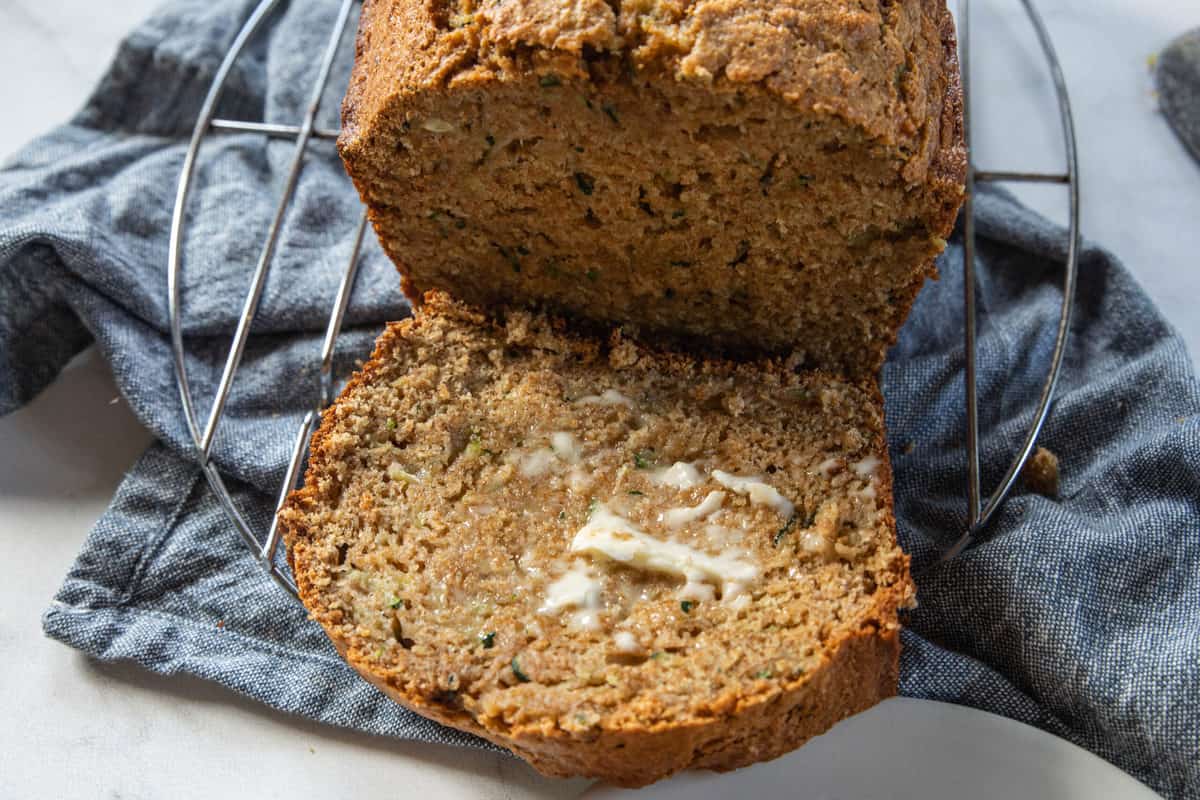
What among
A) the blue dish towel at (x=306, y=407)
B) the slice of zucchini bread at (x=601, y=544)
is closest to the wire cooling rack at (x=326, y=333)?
the blue dish towel at (x=306, y=407)

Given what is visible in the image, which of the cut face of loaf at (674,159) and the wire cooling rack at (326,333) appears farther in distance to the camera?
the wire cooling rack at (326,333)

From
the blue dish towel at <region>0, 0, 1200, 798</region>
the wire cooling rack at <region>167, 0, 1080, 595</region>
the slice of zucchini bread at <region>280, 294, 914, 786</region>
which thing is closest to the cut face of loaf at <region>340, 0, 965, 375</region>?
the slice of zucchini bread at <region>280, 294, 914, 786</region>

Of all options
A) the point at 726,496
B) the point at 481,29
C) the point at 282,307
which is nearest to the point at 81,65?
the point at 282,307

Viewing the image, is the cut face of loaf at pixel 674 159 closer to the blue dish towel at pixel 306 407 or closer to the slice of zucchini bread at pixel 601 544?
the slice of zucchini bread at pixel 601 544

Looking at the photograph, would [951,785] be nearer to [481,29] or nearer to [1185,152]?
[481,29]

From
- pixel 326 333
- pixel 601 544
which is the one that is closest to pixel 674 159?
pixel 601 544

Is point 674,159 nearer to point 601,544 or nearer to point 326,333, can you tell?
point 601,544

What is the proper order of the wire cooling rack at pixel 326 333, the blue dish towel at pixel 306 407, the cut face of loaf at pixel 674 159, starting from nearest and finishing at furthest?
1. the cut face of loaf at pixel 674 159
2. the blue dish towel at pixel 306 407
3. the wire cooling rack at pixel 326 333
